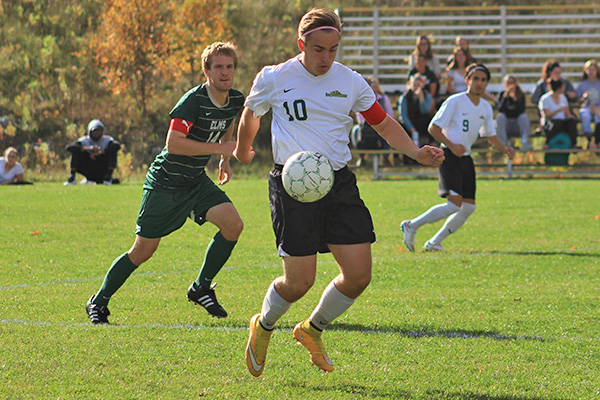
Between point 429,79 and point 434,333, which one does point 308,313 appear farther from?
point 429,79

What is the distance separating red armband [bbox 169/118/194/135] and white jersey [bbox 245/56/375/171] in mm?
1124

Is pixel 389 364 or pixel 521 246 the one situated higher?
pixel 389 364

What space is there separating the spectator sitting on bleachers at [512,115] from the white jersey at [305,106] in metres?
16.7

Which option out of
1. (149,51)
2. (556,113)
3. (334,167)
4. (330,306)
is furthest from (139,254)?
(149,51)

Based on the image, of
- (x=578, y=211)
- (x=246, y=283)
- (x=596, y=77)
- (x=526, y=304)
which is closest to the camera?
(x=526, y=304)

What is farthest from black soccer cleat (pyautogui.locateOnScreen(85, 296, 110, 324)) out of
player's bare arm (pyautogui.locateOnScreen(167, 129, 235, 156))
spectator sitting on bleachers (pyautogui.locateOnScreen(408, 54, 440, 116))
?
spectator sitting on bleachers (pyautogui.locateOnScreen(408, 54, 440, 116))

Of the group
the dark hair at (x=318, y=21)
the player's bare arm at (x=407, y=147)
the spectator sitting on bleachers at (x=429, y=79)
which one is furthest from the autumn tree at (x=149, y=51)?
the dark hair at (x=318, y=21)

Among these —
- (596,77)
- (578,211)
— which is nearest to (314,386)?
(578,211)

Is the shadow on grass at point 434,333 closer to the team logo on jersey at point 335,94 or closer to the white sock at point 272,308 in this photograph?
the white sock at point 272,308

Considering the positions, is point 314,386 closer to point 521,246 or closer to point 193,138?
point 193,138

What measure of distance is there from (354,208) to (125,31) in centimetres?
2381

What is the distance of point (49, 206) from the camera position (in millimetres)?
14281

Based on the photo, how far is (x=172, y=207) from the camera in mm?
6129

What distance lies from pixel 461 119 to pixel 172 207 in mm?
4570
